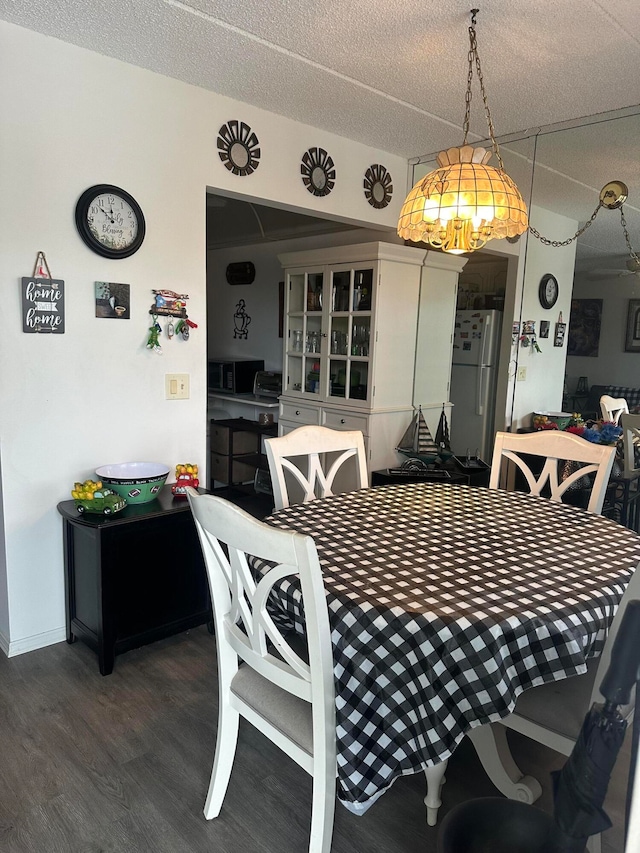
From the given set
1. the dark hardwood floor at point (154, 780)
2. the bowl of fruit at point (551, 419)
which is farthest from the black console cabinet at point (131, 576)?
the bowl of fruit at point (551, 419)

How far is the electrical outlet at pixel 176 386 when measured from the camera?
2.72 metres

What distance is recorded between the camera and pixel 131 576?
2314 millimetres

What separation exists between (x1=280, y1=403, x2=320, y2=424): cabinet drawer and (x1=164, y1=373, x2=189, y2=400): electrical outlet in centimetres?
142

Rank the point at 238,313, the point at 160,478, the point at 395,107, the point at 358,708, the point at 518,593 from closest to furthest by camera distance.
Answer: the point at 358,708, the point at 518,593, the point at 160,478, the point at 395,107, the point at 238,313

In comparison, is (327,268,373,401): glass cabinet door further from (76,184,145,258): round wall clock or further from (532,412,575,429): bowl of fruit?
(76,184,145,258): round wall clock

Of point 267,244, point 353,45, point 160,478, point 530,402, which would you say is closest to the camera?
point 353,45

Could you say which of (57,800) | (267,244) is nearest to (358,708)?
(57,800)

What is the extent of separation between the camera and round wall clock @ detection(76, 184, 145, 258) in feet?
7.65

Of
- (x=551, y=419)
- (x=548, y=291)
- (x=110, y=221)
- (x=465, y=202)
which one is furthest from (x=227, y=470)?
(x=465, y=202)

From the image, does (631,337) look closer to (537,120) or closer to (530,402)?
(530,402)

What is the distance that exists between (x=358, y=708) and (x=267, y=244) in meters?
4.54

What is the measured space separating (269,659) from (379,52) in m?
2.26

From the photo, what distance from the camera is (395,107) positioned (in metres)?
2.83

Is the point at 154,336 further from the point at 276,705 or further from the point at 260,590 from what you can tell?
the point at 276,705
